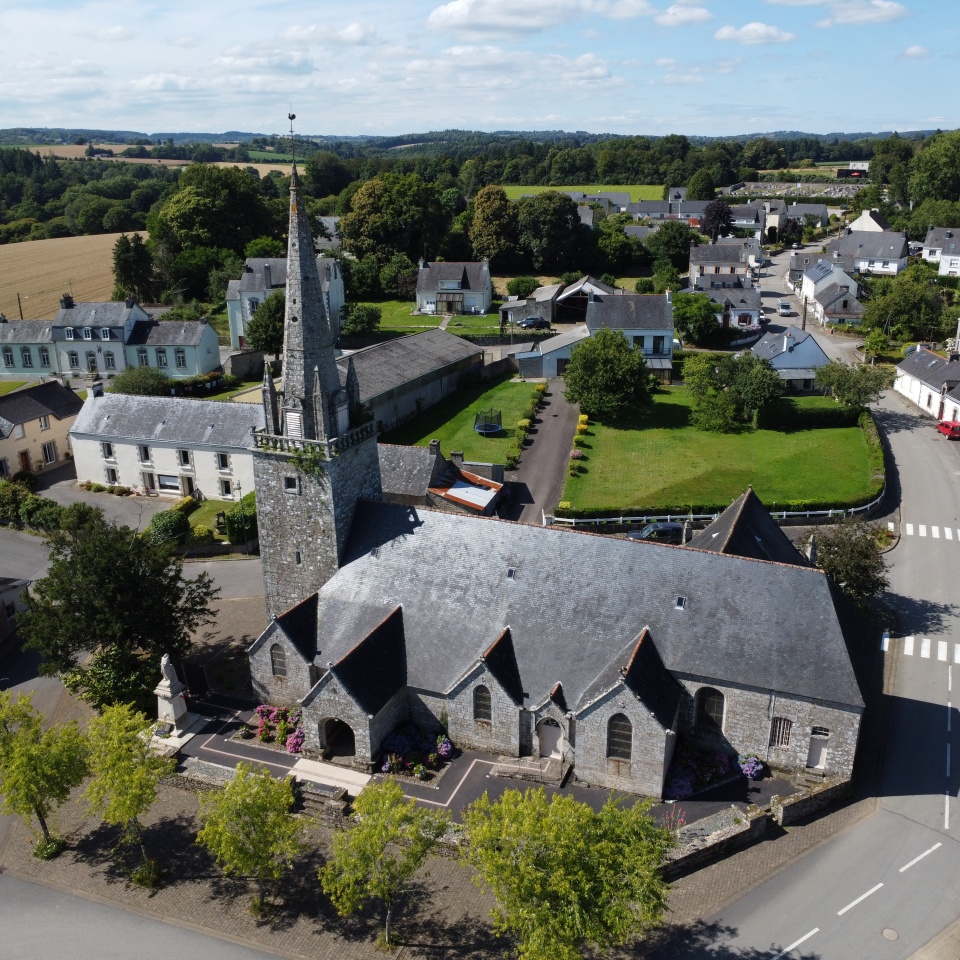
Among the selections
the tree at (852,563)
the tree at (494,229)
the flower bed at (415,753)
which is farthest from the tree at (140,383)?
the tree at (494,229)

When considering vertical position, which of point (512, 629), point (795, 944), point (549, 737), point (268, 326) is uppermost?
point (268, 326)

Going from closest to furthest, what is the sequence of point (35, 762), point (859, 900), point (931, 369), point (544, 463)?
point (859, 900), point (35, 762), point (544, 463), point (931, 369)

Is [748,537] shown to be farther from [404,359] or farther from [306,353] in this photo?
[404,359]

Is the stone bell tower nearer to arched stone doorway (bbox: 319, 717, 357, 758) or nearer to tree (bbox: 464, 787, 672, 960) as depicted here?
arched stone doorway (bbox: 319, 717, 357, 758)

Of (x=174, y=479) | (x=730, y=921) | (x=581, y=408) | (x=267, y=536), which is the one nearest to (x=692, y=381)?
(x=581, y=408)

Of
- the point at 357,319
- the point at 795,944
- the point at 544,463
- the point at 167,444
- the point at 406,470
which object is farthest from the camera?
the point at 357,319

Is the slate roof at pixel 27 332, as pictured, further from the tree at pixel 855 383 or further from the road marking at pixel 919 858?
the road marking at pixel 919 858

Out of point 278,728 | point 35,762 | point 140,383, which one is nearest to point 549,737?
point 278,728
